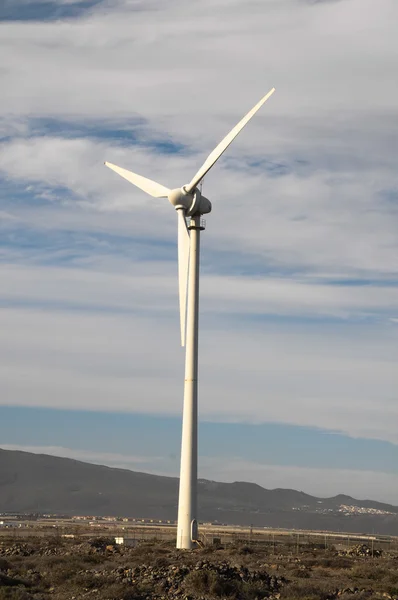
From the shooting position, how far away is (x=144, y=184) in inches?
2387

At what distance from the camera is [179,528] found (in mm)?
53344

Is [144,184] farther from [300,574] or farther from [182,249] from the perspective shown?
[300,574]

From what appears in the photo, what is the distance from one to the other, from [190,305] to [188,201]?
22.7 feet

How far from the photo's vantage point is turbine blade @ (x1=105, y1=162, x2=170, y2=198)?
193 feet

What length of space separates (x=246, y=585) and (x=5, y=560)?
14.3 metres

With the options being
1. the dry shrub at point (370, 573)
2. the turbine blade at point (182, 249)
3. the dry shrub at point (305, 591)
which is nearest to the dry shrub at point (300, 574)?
the dry shrub at point (370, 573)

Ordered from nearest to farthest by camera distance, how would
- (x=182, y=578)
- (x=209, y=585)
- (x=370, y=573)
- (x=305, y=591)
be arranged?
(x=209, y=585), (x=305, y=591), (x=182, y=578), (x=370, y=573)

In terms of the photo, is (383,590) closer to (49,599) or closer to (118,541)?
(49,599)

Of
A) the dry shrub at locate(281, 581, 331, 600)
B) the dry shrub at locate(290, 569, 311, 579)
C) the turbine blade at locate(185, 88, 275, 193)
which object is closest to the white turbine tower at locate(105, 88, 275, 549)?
the turbine blade at locate(185, 88, 275, 193)

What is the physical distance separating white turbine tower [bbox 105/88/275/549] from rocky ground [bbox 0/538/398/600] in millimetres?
2744

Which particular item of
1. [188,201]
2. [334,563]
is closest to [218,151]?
[188,201]

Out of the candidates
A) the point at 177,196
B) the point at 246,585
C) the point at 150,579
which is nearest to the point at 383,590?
the point at 246,585

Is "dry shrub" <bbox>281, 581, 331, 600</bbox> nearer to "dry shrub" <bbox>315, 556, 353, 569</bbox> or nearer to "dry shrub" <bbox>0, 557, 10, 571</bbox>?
"dry shrub" <bbox>315, 556, 353, 569</bbox>

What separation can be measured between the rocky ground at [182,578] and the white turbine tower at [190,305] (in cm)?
274
